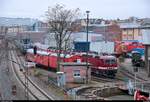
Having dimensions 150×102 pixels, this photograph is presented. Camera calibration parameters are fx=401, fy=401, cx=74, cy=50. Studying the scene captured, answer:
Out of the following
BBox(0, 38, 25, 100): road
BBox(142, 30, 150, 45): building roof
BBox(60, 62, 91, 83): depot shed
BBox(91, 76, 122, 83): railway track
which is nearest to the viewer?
BBox(0, 38, 25, 100): road

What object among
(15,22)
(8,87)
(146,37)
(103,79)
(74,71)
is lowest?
(103,79)

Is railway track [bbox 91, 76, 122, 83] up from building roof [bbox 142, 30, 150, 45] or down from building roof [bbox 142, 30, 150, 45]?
down

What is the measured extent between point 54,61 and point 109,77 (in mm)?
7223

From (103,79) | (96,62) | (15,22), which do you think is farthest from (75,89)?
(15,22)

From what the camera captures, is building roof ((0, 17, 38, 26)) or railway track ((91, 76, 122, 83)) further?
building roof ((0, 17, 38, 26))

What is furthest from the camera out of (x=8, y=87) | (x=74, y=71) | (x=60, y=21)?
(x=60, y=21)

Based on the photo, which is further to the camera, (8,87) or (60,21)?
(60,21)

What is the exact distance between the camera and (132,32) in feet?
229

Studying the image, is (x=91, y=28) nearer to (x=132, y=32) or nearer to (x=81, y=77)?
(x=132, y=32)

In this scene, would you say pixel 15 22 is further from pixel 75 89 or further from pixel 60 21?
pixel 75 89

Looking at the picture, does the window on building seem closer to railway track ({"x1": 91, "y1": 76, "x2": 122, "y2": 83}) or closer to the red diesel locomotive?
railway track ({"x1": 91, "y1": 76, "x2": 122, "y2": 83})

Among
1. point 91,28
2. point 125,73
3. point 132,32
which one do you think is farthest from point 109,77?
point 91,28

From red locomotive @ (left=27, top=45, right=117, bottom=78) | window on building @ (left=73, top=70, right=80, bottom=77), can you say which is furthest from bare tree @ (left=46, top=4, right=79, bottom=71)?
window on building @ (left=73, top=70, right=80, bottom=77)

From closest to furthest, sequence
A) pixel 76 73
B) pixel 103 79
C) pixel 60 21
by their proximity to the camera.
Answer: pixel 76 73 < pixel 103 79 < pixel 60 21
